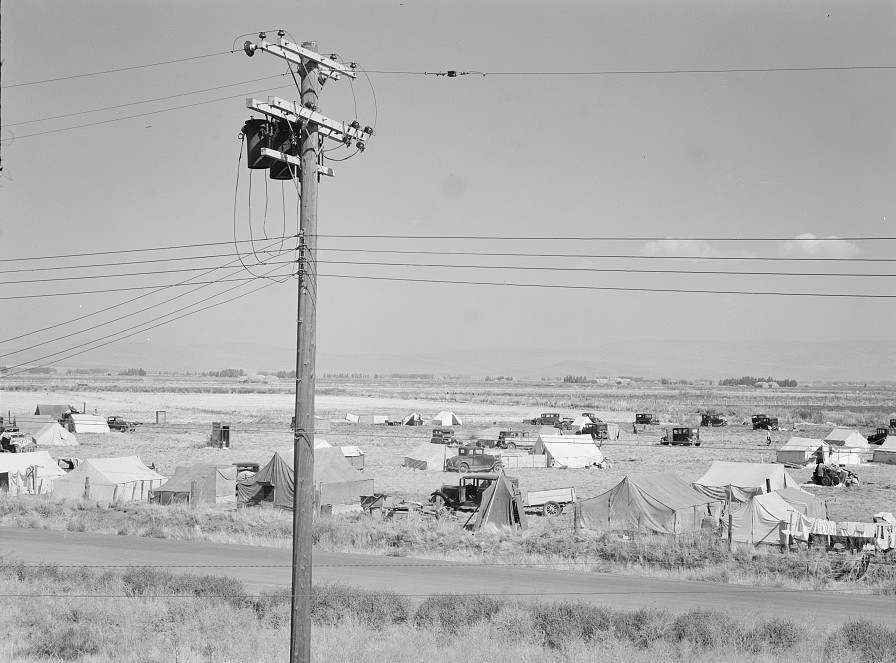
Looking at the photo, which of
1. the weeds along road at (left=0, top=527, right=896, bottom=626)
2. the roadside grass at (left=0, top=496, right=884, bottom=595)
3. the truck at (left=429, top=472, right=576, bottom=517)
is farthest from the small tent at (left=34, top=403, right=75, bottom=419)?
the weeds along road at (left=0, top=527, right=896, bottom=626)

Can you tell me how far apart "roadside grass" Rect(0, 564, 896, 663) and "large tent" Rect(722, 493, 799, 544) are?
1136cm

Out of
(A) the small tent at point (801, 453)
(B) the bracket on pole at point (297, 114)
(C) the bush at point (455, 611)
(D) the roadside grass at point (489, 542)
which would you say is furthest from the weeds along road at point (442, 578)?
(A) the small tent at point (801, 453)

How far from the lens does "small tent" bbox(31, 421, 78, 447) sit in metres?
60.0

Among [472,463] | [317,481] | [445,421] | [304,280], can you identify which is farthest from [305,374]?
[445,421]

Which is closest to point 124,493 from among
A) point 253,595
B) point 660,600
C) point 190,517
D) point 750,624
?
point 190,517

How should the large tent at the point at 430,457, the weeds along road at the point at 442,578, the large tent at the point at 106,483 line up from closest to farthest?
the weeds along road at the point at 442,578 < the large tent at the point at 106,483 < the large tent at the point at 430,457

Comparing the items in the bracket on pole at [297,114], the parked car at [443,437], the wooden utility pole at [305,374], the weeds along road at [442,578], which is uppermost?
the bracket on pole at [297,114]

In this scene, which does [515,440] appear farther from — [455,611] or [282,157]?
[282,157]

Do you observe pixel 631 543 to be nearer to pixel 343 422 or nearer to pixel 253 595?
pixel 253 595

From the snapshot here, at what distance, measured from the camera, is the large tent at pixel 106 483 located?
120 ft

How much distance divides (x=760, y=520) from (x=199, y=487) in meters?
21.4

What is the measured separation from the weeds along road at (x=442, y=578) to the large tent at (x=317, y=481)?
783cm

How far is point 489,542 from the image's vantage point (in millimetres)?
27797

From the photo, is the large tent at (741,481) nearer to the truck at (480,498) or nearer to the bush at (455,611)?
the truck at (480,498)
